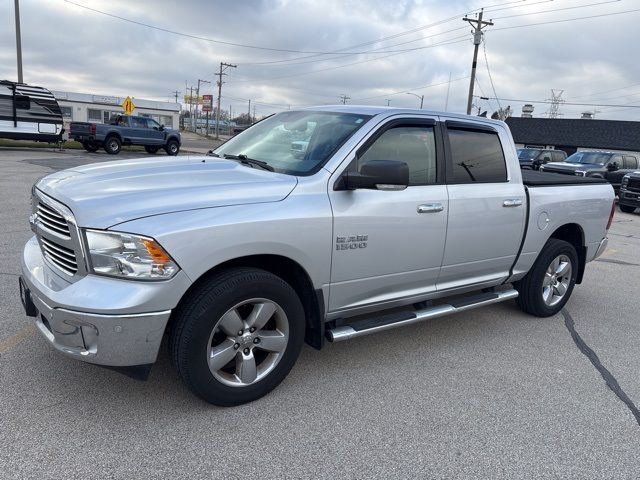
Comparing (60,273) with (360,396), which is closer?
(60,273)

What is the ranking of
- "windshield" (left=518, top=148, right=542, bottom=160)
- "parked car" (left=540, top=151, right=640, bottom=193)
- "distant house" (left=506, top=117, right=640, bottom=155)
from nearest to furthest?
"parked car" (left=540, top=151, right=640, bottom=193) → "windshield" (left=518, top=148, right=542, bottom=160) → "distant house" (left=506, top=117, right=640, bottom=155)

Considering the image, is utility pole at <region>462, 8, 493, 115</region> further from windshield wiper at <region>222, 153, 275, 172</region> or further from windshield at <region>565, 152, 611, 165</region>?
windshield wiper at <region>222, 153, 275, 172</region>

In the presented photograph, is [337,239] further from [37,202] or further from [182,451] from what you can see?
[37,202]

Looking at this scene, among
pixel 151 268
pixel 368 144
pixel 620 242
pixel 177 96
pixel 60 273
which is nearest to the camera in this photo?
pixel 151 268

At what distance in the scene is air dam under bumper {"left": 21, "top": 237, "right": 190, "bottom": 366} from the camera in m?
2.56

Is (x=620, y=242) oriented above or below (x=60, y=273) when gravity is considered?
below

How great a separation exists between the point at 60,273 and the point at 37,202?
674 millimetres

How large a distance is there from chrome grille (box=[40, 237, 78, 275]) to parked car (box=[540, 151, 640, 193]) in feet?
58.0

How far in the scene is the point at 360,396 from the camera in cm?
336

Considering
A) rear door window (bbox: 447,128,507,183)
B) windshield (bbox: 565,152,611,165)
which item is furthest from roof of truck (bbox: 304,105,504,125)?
windshield (bbox: 565,152,611,165)

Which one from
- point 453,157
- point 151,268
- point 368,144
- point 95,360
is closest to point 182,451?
point 95,360

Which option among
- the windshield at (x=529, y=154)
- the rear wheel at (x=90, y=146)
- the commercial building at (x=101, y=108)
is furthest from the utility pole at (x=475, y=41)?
the commercial building at (x=101, y=108)

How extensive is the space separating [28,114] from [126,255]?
73.1ft

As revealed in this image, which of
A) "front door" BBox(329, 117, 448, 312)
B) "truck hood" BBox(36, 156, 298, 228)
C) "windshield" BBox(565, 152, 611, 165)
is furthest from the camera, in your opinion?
"windshield" BBox(565, 152, 611, 165)
